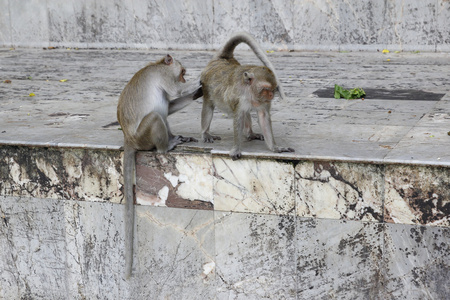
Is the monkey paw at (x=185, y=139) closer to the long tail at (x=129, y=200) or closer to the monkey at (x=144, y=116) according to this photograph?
the monkey at (x=144, y=116)

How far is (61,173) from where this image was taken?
483cm

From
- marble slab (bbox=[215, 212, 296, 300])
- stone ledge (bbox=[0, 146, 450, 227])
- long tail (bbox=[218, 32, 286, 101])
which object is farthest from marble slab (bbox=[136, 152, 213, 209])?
long tail (bbox=[218, 32, 286, 101])

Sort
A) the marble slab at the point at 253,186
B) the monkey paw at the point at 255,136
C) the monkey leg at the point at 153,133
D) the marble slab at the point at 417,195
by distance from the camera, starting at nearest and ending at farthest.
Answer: the marble slab at the point at 417,195, the marble slab at the point at 253,186, the monkey leg at the point at 153,133, the monkey paw at the point at 255,136

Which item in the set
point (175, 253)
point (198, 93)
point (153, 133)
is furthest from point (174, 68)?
point (175, 253)

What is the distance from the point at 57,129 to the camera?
5402mm

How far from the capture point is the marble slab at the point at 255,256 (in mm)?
4375

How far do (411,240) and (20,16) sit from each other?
987cm

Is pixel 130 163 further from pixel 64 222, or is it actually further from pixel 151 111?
pixel 64 222

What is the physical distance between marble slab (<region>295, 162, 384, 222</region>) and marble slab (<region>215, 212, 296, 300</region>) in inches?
7.8

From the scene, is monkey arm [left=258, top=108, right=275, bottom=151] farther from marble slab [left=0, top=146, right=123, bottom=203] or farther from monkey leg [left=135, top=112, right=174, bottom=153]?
marble slab [left=0, top=146, right=123, bottom=203]

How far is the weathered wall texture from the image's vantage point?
407cm

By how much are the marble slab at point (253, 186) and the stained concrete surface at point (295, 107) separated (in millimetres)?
108

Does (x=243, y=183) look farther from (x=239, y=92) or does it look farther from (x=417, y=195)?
(x=417, y=195)

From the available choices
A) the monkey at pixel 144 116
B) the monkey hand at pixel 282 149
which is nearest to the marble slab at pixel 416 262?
the monkey hand at pixel 282 149
